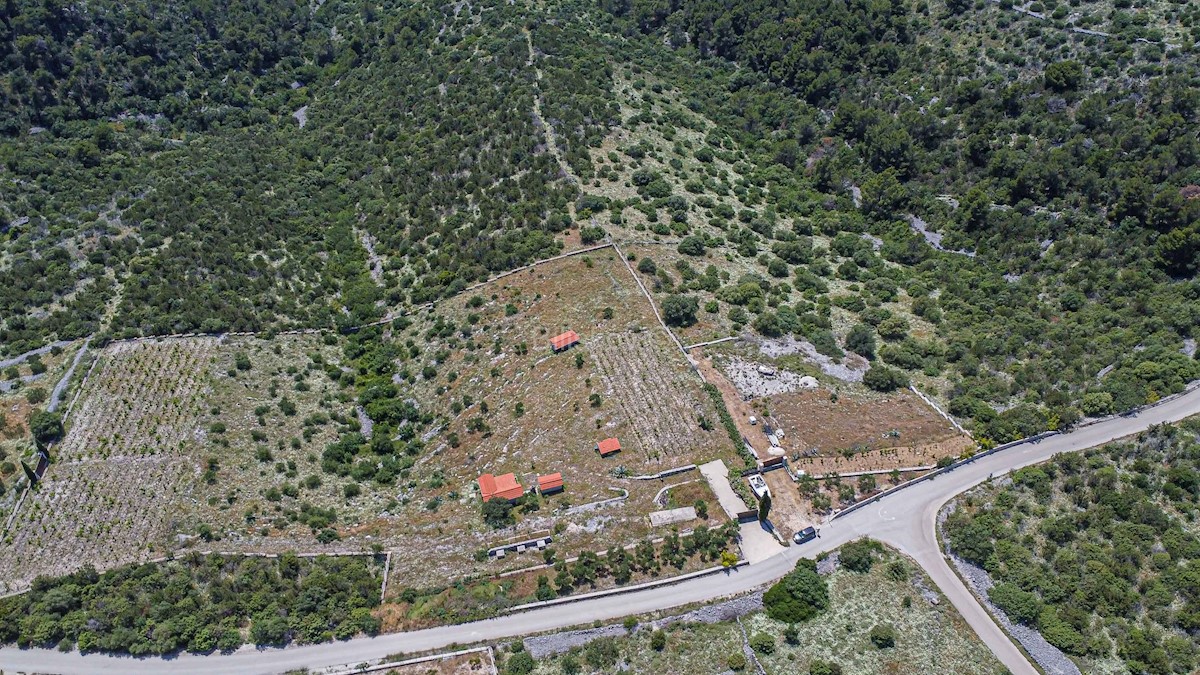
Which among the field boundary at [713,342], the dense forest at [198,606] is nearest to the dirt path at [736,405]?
the field boundary at [713,342]

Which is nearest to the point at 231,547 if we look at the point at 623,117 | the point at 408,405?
the point at 408,405

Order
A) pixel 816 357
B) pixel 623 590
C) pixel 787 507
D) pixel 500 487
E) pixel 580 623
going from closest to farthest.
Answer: pixel 580 623 < pixel 623 590 < pixel 787 507 < pixel 500 487 < pixel 816 357

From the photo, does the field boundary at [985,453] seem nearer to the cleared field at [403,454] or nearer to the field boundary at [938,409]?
the field boundary at [938,409]

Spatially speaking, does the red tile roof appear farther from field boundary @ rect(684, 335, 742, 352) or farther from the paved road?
the paved road

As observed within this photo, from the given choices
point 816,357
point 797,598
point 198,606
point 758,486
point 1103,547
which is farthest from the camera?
point 816,357

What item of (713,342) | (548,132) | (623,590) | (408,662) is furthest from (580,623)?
(548,132)

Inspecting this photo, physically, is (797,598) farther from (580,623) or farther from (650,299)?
(650,299)
